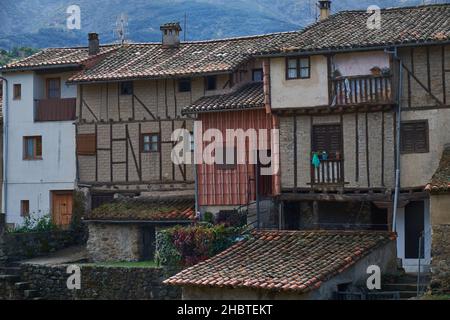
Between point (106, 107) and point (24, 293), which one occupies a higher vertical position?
point (106, 107)

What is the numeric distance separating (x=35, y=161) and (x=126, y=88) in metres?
5.81

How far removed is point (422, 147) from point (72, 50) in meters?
19.8

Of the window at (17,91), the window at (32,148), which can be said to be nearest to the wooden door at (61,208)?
the window at (32,148)

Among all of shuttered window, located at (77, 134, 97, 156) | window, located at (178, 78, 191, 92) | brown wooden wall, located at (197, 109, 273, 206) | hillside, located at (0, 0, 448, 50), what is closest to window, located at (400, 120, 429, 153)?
brown wooden wall, located at (197, 109, 273, 206)

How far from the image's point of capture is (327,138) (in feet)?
121

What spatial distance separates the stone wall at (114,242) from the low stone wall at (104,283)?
2.43 metres

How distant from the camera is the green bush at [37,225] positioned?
145 feet

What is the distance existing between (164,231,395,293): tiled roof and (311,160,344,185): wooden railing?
2.67 metres

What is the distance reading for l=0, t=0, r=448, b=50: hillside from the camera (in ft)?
409

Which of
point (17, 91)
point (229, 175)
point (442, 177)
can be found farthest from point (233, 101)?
point (17, 91)

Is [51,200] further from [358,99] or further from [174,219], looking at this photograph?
[358,99]
